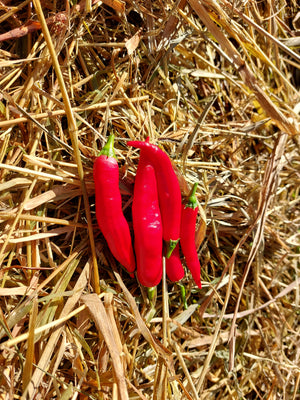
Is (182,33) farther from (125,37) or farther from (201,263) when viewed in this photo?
(201,263)

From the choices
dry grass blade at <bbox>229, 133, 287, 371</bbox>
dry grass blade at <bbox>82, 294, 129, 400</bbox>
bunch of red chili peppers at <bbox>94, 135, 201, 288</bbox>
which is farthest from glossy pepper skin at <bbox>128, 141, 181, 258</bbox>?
dry grass blade at <bbox>229, 133, 287, 371</bbox>

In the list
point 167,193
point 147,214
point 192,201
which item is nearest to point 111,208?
point 147,214

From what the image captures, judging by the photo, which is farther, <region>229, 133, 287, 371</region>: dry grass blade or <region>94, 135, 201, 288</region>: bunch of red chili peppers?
<region>229, 133, 287, 371</region>: dry grass blade

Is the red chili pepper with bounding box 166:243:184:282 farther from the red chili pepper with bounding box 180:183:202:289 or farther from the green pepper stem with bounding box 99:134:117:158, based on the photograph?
the green pepper stem with bounding box 99:134:117:158

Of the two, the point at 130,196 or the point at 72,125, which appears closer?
the point at 72,125

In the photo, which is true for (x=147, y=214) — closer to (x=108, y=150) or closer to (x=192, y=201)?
(x=192, y=201)

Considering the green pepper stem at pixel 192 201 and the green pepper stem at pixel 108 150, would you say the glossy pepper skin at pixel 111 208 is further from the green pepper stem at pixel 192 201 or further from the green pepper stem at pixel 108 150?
the green pepper stem at pixel 192 201
